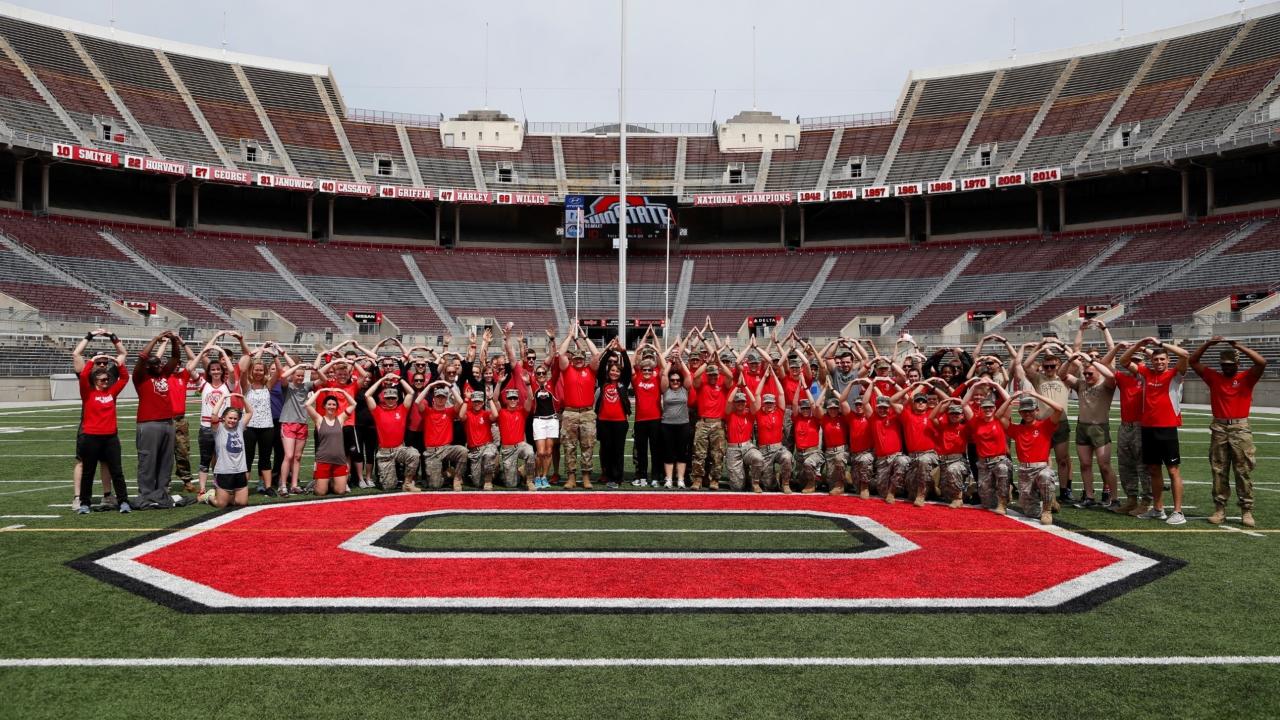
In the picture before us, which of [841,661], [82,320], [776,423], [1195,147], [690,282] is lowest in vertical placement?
[841,661]

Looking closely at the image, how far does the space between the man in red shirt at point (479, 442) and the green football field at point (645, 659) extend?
4.49 metres

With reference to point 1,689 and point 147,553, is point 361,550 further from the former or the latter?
point 1,689

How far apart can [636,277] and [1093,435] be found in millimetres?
37891

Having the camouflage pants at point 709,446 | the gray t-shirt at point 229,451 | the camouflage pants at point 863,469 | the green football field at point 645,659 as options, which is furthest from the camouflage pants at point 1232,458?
the gray t-shirt at point 229,451

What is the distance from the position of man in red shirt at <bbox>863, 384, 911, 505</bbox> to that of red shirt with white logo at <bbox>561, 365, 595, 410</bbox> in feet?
11.5

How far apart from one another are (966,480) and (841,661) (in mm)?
5314

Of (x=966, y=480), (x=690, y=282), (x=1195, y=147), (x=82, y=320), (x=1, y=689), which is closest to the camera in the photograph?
(x=1, y=689)

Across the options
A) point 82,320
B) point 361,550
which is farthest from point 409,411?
point 82,320

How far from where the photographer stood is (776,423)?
31.9 ft

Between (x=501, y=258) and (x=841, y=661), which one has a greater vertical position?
(x=501, y=258)

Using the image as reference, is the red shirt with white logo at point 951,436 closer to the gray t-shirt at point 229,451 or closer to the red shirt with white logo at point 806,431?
the red shirt with white logo at point 806,431

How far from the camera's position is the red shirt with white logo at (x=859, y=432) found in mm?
9273

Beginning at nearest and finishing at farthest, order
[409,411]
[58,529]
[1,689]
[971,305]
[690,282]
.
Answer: [1,689], [58,529], [409,411], [971,305], [690,282]

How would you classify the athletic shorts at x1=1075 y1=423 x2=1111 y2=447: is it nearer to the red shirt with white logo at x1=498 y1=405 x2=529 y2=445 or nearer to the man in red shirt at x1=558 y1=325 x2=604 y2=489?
the man in red shirt at x1=558 y1=325 x2=604 y2=489
